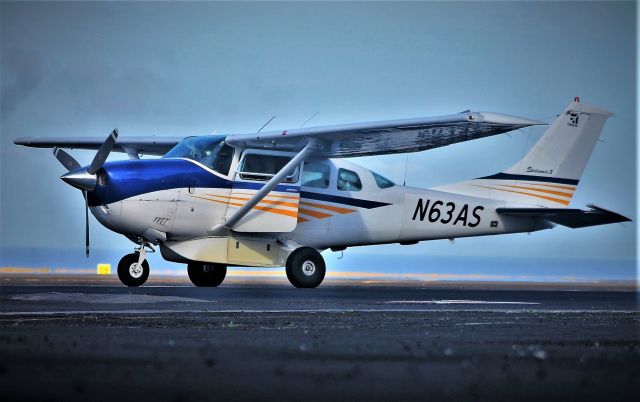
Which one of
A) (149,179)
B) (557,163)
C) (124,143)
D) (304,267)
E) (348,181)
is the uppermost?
(124,143)

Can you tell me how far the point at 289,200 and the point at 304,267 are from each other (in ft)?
4.59

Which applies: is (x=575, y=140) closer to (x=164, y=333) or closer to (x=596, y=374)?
(x=164, y=333)

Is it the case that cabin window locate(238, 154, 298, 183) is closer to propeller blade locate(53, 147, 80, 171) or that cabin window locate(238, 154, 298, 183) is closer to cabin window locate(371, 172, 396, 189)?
cabin window locate(371, 172, 396, 189)

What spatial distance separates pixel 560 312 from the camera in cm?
1392

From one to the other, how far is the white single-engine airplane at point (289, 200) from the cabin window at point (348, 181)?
1.0 inches

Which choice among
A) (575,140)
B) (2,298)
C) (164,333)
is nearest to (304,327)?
(164,333)

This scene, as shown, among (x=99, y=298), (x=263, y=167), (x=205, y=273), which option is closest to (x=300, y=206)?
(x=263, y=167)

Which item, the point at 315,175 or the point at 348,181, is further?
the point at 348,181

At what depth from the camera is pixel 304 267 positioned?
21.5 m

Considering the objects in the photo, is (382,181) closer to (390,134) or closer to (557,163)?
(390,134)

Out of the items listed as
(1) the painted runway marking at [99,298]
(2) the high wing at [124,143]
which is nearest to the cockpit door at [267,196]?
(2) the high wing at [124,143]

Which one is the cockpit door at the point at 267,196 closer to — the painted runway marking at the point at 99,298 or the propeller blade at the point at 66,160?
the propeller blade at the point at 66,160

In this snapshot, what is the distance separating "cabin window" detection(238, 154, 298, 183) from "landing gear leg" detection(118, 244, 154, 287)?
2.48 metres

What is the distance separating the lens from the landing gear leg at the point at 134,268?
21.0 metres
